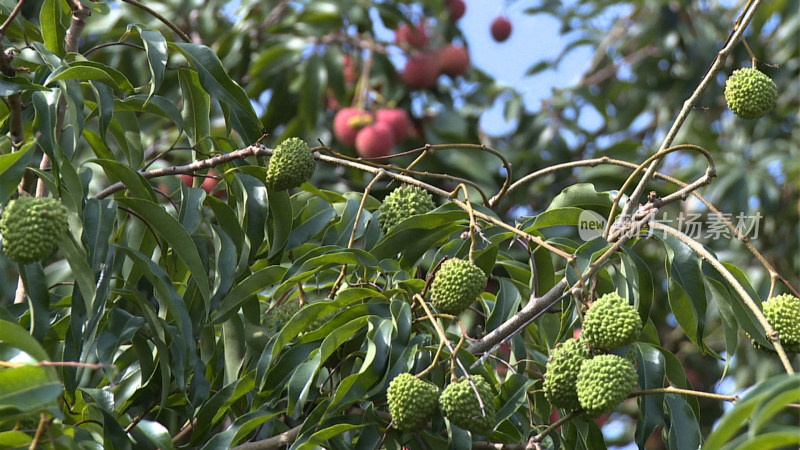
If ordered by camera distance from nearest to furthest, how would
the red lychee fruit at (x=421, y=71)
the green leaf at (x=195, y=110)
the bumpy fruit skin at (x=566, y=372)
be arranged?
the bumpy fruit skin at (x=566, y=372)
the green leaf at (x=195, y=110)
the red lychee fruit at (x=421, y=71)

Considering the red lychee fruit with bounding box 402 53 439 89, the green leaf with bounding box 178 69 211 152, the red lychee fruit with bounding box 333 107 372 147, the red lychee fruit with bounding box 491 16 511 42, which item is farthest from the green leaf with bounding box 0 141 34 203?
the red lychee fruit with bounding box 491 16 511 42

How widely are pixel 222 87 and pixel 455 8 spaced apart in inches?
90.3

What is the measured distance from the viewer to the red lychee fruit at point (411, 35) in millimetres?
3113

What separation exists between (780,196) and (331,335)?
8.86ft

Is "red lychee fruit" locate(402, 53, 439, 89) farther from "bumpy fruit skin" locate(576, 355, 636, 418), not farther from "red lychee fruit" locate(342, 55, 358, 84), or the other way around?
"bumpy fruit skin" locate(576, 355, 636, 418)

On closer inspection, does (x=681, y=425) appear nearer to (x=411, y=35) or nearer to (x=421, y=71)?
(x=421, y=71)

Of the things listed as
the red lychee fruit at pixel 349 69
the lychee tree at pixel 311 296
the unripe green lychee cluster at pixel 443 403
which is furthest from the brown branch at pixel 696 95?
the red lychee fruit at pixel 349 69

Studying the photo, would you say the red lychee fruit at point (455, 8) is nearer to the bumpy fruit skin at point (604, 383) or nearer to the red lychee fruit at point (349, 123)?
the red lychee fruit at point (349, 123)

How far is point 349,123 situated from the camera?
111 inches

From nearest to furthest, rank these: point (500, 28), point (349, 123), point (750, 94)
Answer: point (750, 94) < point (349, 123) < point (500, 28)

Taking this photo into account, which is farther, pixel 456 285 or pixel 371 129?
pixel 371 129

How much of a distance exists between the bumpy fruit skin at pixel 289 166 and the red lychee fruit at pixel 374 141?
1.43 m

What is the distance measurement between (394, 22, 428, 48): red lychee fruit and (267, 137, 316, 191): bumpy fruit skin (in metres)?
1.92

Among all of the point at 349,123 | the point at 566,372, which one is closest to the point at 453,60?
the point at 349,123
